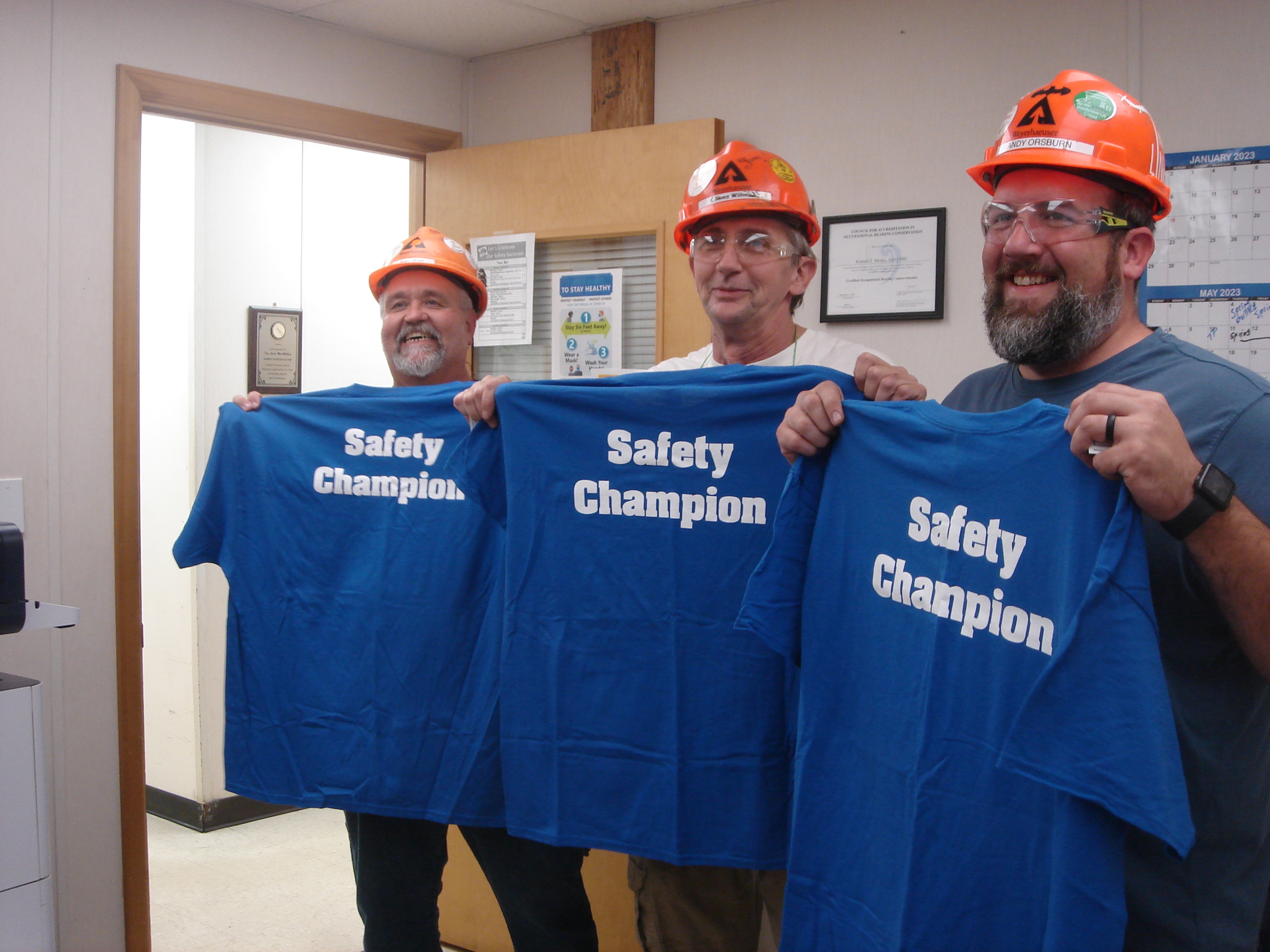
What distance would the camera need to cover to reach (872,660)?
131 centimetres

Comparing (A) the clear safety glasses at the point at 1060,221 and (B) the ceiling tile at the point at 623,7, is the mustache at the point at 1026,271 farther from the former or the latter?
(B) the ceiling tile at the point at 623,7

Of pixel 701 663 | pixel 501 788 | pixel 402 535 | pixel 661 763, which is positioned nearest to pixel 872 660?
pixel 701 663

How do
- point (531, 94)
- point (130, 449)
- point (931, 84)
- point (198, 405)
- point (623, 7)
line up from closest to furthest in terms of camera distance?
point (931, 84)
point (130, 449)
point (623, 7)
point (531, 94)
point (198, 405)

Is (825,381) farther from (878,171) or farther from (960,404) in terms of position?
(878,171)

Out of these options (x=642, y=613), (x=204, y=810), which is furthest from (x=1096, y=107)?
(x=204, y=810)

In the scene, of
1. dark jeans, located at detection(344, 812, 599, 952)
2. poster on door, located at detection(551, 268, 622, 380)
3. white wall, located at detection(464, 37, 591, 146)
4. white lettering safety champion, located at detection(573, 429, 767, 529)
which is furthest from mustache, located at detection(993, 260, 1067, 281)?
white wall, located at detection(464, 37, 591, 146)

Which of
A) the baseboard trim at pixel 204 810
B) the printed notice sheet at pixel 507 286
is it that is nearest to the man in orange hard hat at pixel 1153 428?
the printed notice sheet at pixel 507 286

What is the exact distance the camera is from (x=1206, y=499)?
3.35 feet

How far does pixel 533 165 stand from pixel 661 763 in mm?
2055

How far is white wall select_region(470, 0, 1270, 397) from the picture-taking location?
2180mm

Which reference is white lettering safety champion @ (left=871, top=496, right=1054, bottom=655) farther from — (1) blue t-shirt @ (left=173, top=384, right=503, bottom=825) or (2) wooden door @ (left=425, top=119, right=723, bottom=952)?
(2) wooden door @ (left=425, top=119, right=723, bottom=952)

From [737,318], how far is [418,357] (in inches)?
28.2

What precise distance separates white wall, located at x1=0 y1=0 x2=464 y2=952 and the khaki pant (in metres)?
1.65

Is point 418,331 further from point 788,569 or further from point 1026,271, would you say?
point 1026,271
